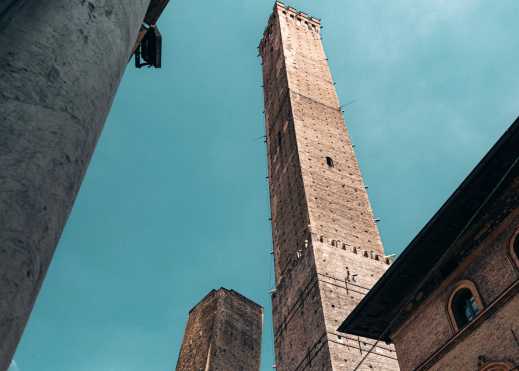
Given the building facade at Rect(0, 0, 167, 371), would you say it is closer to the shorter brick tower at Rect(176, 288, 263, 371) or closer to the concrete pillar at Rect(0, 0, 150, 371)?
the concrete pillar at Rect(0, 0, 150, 371)

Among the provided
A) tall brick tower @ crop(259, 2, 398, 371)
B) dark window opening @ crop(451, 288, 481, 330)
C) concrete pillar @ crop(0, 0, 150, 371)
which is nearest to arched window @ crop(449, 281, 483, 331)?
dark window opening @ crop(451, 288, 481, 330)

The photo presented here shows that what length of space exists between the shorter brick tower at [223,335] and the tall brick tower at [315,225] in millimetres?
799

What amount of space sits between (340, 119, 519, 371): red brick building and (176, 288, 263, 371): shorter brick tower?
5131mm

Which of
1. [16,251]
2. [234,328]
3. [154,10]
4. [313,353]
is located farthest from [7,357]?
[234,328]

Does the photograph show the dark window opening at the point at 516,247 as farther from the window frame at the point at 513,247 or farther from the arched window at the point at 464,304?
the arched window at the point at 464,304

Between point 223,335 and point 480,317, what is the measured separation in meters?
7.57

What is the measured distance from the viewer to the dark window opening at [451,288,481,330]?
20.8 ft

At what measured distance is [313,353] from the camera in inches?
449

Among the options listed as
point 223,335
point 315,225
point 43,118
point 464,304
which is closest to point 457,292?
point 464,304

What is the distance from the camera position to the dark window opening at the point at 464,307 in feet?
20.8

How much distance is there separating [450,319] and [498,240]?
1192 millimetres

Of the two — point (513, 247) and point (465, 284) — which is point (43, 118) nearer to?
point (513, 247)

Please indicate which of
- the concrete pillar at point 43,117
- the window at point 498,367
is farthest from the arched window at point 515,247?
the concrete pillar at point 43,117

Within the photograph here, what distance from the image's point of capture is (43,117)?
119cm
